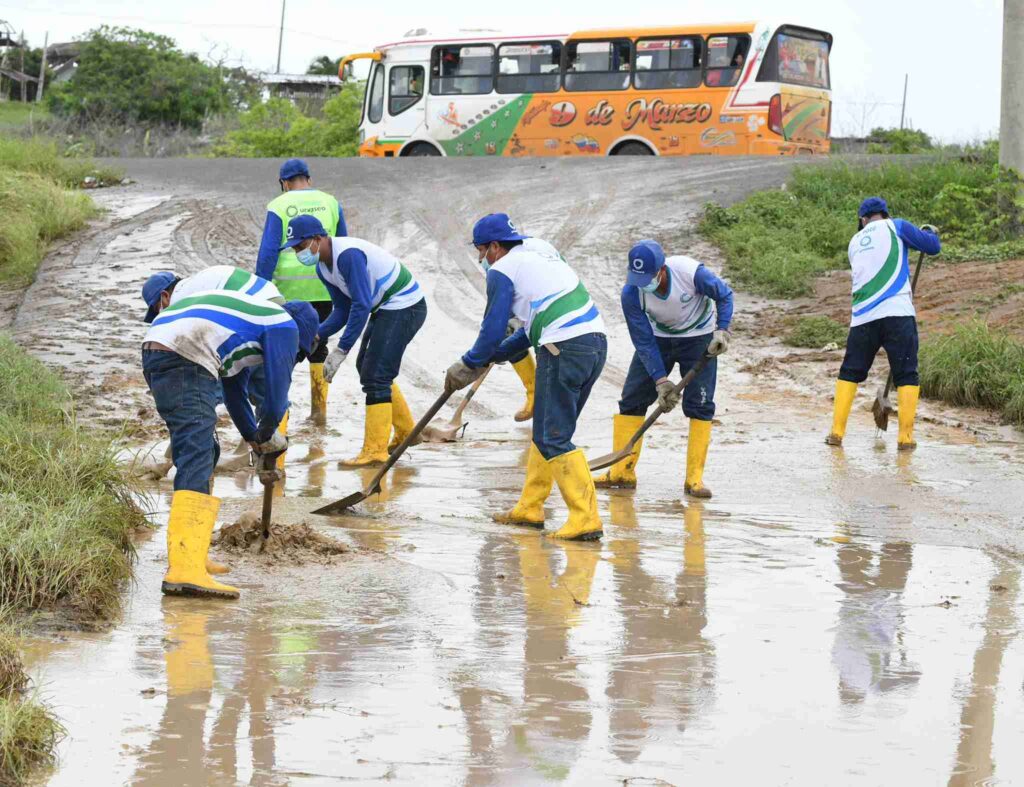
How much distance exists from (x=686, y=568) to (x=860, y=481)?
8.36ft

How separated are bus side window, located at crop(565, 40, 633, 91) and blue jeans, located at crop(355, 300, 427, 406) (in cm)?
1640

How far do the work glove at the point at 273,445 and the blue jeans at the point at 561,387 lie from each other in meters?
1.41

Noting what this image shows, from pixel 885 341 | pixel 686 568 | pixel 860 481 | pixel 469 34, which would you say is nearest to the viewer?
pixel 686 568

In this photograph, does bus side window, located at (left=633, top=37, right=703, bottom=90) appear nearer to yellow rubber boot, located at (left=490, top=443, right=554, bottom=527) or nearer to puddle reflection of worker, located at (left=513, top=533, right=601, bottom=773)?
yellow rubber boot, located at (left=490, top=443, right=554, bottom=527)

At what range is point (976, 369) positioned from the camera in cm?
1068

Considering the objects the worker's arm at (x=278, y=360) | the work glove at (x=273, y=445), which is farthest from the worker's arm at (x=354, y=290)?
the worker's arm at (x=278, y=360)

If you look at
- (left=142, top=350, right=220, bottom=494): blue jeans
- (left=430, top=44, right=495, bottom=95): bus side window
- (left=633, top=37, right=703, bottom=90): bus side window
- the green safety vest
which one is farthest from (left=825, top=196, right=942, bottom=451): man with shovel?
(left=430, top=44, right=495, bottom=95): bus side window

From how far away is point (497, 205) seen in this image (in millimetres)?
18359

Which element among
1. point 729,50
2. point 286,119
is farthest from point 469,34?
point 286,119

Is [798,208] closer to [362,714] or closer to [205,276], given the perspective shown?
[205,276]

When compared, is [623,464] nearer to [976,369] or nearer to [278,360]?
[278,360]

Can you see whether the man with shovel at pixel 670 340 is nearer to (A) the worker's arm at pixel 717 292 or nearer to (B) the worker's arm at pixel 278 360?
(A) the worker's arm at pixel 717 292

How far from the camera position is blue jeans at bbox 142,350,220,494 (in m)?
5.48

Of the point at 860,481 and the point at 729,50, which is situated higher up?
the point at 729,50
